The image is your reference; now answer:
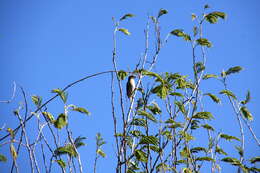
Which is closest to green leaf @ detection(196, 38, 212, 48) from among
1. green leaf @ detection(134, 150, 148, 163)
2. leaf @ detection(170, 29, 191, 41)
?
leaf @ detection(170, 29, 191, 41)

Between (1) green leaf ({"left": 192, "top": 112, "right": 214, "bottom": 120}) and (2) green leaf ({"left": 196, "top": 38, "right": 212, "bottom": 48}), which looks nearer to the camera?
(1) green leaf ({"left": 192, "top": 112, "right": 214, "bottom": 120})

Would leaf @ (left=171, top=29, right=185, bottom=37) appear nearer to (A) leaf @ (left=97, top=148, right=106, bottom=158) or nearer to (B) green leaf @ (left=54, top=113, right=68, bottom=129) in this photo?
(A) leaf @ (left=97, top=148, right=106, bottom=158)

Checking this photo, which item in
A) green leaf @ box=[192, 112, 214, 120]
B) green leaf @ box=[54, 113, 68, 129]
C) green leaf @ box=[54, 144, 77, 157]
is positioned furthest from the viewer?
green leaf @ box=[192, 112, 214, 120]

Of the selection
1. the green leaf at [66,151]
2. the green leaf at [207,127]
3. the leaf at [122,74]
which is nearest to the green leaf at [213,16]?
the green leaf at [207,127]

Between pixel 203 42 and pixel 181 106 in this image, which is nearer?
pixel 181 106

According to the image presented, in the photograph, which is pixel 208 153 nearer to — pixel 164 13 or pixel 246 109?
pixel 246 109

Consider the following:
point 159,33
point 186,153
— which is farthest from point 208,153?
point 159,33

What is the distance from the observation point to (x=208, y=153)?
9.67ft

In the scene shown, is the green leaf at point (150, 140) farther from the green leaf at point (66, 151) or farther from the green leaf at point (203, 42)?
the green leaf at point (203, 42)

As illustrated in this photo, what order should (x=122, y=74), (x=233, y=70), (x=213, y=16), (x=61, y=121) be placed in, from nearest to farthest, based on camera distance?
(x=61, y=121), (x=122, y=74), (x=213, y=16), (x=233, y=70)

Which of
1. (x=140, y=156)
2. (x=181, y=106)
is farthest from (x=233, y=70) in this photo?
(x=140, y=156)

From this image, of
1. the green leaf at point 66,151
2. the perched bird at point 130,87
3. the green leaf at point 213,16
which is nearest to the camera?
the green leaf at point 66,151

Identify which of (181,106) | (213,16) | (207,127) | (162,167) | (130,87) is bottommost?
(162,167)

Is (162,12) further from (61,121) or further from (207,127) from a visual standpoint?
(61,121)
